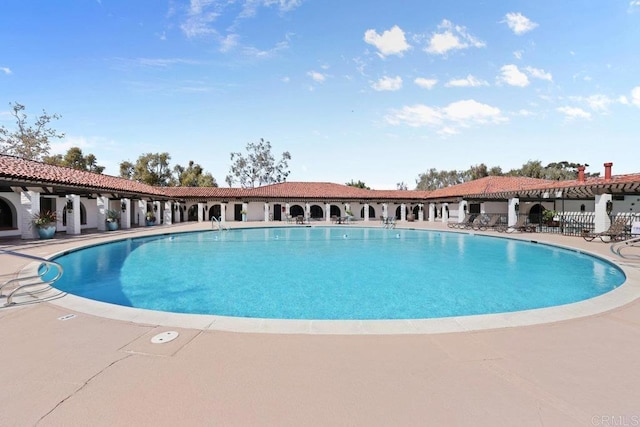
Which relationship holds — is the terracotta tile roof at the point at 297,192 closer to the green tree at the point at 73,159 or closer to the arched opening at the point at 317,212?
the arched opening at the point at 317,212

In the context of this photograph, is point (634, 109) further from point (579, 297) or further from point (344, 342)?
point (344, 342)

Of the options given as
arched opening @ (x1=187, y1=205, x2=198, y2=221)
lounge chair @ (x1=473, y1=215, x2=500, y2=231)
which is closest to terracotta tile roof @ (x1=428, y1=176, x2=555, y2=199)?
lounge chair @ (x1=473, y1=215, x2=500, y2=231)

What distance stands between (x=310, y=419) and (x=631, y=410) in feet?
8.05

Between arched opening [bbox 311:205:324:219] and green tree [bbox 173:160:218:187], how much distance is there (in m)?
22.0

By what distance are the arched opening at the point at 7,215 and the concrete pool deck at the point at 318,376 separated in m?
17.4

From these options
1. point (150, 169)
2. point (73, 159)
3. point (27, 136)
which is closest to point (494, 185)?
point (150, 169)

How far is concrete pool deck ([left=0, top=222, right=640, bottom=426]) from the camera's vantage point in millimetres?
2281

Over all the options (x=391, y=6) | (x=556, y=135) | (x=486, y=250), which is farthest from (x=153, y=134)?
(x=556, y=135)

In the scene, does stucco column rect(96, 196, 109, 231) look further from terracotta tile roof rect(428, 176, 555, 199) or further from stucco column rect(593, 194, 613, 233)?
stucco column rect(593, 194, 613, 233)

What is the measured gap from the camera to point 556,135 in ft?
70.6

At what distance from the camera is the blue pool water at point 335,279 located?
6.74 metres

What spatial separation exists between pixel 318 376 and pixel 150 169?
52931 mm

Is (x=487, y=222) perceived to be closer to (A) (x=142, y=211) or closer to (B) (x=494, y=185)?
(B) (x=494, y=185)

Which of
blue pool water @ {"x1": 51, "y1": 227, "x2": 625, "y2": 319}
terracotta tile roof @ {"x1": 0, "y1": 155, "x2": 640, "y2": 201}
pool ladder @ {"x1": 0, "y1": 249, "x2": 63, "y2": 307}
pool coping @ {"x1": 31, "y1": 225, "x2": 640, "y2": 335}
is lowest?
blue pool water @ {"x1": 51, "y1": 227, "x2": 625, "y2": 319}
